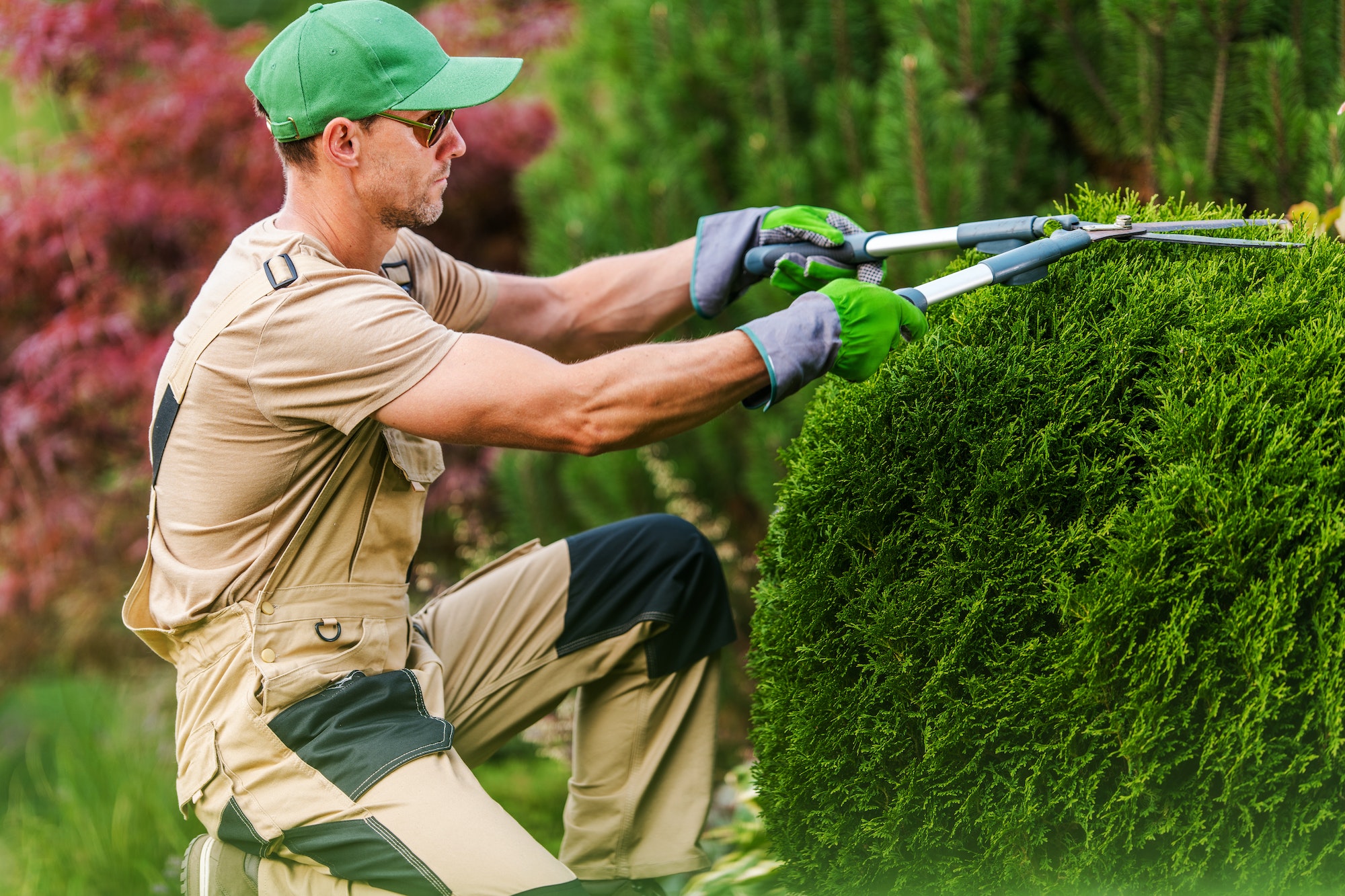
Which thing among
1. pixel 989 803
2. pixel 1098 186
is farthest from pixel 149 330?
pixel 989 803

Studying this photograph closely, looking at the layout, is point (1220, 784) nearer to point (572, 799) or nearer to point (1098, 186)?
point (572, 799)

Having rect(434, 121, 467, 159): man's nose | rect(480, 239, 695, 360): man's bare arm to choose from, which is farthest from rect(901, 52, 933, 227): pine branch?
rect(434, 121, 467, 159): man's nose

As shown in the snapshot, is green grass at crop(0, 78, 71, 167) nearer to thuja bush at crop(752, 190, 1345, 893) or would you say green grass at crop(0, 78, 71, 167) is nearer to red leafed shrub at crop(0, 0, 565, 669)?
red leafed shrub at crop(0, 0, 565, 669)

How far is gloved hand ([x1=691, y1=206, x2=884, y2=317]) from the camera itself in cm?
300

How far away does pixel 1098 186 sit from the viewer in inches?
179

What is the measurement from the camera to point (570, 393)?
232cm

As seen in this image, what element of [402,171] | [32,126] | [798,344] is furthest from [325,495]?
[32,126]

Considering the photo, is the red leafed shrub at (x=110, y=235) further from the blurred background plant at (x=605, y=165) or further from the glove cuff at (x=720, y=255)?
the glove cuff at (x=720, y=255)

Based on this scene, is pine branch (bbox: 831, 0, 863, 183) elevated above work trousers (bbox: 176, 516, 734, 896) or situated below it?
above

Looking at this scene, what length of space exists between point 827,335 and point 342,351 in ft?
3.19

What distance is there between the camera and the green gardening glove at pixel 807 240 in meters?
2.97

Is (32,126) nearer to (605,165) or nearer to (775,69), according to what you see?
(605,165)

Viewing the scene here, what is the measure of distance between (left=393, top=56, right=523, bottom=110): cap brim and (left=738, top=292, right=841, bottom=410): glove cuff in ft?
2.69

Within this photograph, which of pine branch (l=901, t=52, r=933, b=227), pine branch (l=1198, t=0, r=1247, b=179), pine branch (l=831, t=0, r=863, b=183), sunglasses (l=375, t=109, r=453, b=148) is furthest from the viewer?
pine branch (l=831, t=0, r=863, b=183)
